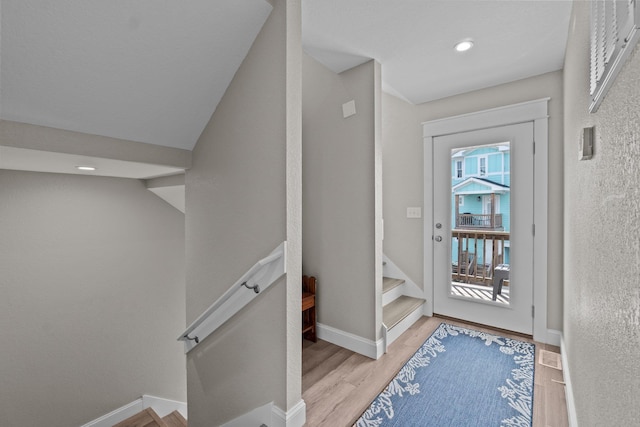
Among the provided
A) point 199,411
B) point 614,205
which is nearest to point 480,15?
point 614,205

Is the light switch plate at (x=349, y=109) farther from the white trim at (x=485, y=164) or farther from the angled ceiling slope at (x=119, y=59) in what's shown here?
the white trim at (x=485, y=164)

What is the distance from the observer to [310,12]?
1793mm

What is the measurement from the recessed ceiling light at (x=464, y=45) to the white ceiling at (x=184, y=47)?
5 centimetres

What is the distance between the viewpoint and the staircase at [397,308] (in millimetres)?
2666

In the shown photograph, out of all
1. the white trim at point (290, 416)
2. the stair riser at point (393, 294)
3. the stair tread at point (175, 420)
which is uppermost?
the stair riser at point (393, 294)

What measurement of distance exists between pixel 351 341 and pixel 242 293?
3.88ft

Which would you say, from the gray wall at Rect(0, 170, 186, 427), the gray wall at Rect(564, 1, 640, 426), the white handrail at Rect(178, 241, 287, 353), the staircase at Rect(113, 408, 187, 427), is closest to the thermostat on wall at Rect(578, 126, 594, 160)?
the gray wall at Rect(564, 1, 640, 426)

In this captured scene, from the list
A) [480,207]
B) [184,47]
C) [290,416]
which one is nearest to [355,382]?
[290,416]

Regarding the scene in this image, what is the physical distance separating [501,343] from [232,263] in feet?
7.94

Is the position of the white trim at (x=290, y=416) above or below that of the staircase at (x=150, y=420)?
above

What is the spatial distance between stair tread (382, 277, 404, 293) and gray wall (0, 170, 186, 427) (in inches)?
93.8

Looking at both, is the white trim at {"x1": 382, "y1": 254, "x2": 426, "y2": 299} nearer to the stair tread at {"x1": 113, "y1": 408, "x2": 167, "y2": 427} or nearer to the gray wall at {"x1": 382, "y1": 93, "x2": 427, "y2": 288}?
the gray wall at {"x1": 382, "y1": 93, "x2": 427, "y2": 288}

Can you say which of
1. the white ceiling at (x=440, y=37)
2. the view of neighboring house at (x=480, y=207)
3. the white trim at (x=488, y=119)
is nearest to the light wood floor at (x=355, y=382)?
the view of neighboring house at (x=480, y=207)

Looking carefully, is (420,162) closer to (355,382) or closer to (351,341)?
(351,341)
